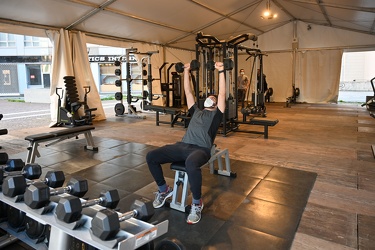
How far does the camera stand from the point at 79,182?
1.52m

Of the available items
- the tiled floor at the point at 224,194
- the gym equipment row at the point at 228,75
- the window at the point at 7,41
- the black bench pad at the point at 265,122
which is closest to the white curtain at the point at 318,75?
the gym equipment row at the point at 228,75

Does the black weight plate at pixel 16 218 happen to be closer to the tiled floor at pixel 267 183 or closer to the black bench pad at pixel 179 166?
the tiled floor at pixel 267 183

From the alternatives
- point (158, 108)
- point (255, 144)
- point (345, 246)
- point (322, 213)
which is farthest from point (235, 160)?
point (158, 108)

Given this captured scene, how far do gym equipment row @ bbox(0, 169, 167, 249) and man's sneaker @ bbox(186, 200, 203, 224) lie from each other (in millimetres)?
738

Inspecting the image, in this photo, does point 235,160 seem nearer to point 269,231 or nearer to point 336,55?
point 269,231

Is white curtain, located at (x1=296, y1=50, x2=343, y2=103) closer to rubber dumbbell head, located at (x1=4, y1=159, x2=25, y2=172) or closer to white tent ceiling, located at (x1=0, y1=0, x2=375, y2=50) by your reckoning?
white tent ceiling, located at (x1=0, y1=0, x2=375, y2=50)

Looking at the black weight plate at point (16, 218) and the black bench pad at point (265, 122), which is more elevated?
the black bench pad at point (265, 122)

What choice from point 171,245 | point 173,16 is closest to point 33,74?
Result: point 173,16

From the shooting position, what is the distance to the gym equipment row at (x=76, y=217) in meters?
1.11

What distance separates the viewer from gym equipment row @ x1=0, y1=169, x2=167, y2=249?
1107 millimetres

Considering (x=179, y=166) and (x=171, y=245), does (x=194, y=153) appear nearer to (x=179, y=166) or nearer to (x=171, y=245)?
(x=179, y=166)

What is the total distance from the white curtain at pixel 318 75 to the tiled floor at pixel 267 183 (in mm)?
4933

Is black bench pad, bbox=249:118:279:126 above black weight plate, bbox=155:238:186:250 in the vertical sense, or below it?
above

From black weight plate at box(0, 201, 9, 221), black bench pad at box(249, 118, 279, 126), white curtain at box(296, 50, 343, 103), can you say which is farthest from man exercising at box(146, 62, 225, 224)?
white curtain at box(296, 50, 343, 103)
